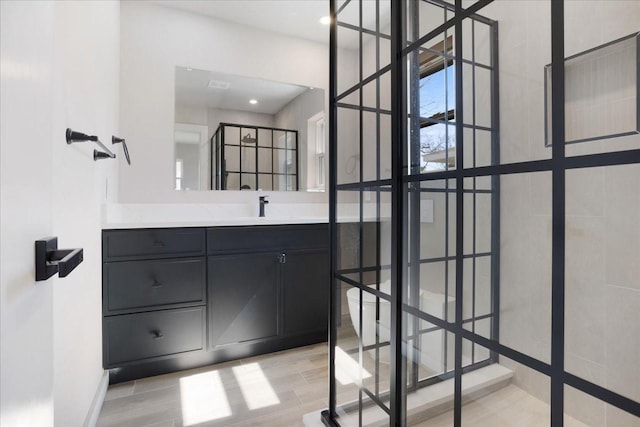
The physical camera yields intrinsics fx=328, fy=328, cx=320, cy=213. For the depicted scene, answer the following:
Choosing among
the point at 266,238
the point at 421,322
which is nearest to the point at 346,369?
the point at 421,322

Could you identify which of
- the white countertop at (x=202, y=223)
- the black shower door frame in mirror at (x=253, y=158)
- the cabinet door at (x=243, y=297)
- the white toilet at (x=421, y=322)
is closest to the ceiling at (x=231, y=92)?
the black shower door frame in mirror at (x=253, y=158)

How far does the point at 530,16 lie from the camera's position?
690 millimetres

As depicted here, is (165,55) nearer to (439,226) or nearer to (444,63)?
(444,63)

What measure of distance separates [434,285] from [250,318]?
146 centimetres

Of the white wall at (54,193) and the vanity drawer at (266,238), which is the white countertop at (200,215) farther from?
the white wall at (54,193)

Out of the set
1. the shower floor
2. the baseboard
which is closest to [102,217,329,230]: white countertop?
the baseboard

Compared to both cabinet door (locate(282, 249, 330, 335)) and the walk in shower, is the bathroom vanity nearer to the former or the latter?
cabinet door (locate(282, 249, 330, 335))

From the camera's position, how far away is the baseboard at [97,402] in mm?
1391

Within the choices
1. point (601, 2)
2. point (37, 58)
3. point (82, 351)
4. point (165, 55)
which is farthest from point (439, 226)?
point (165, 55)

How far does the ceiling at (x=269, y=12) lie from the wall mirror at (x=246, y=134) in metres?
0.43

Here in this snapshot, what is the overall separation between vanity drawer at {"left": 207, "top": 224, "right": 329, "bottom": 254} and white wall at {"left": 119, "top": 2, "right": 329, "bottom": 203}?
23.9 inches

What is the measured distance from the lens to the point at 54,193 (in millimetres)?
975

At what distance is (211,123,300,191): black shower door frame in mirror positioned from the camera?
8.50 feet

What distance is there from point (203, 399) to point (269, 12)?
8.67 ft
